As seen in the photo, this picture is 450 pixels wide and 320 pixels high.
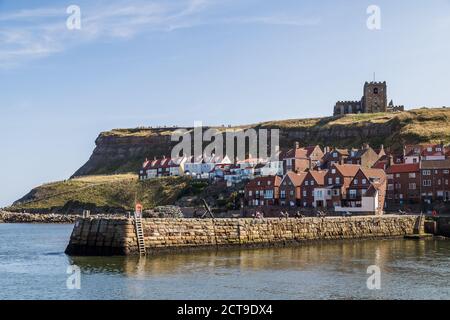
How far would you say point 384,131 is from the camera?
6142 inches

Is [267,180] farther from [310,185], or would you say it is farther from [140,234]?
[140,234]

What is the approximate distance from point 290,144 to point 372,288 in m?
143

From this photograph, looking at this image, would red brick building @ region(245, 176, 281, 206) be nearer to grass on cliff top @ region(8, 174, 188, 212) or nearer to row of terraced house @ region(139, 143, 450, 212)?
row of terraced house @ region(139, 143, 450, 212)

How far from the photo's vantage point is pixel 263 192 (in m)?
99.2

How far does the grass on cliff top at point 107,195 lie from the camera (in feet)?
433

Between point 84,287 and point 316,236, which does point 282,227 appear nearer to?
point 316,236

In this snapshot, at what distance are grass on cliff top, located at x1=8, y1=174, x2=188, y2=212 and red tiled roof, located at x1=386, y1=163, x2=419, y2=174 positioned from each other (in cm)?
4709

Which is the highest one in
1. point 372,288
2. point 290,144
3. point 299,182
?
point 290,144

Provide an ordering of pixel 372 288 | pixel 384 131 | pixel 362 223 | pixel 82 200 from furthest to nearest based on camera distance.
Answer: pixel 384 131
pixel 82 200
pixel 362 223
pixel 372 288

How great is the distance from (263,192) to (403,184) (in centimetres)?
2160

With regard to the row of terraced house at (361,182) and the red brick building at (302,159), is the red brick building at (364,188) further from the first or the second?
the red brick building at (302,159)

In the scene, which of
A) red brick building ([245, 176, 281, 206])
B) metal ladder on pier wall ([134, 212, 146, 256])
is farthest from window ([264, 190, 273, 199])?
metal ladder on pier wall ([134, 212, 146, 256])

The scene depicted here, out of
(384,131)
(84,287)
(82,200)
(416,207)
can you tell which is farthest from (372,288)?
(384,131)

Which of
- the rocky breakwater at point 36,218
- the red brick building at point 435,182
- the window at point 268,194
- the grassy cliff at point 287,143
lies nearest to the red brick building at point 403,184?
the red brick building at point 435,182
